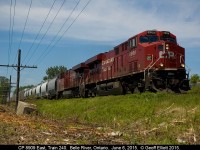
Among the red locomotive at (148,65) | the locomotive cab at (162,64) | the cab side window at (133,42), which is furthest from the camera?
the cab side window at (133,42)

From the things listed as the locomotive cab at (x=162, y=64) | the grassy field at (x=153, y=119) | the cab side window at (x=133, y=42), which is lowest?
the grassy field at (x=153, y=119)

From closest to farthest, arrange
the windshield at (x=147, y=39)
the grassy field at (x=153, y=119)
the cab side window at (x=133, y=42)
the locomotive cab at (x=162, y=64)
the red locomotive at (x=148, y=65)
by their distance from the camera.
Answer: the grassy field at (x=153, y=119)
the locomotive cab at (x=162, y=64)
the red locomotive at (x=148, y=65)
the windshield at (x=147, y=39)
the cab side window at (x=133, y=42)

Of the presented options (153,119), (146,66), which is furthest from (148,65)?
(153,119)

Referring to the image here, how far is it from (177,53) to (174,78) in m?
1.77

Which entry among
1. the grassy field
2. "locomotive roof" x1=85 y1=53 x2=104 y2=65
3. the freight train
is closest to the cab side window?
the freight train

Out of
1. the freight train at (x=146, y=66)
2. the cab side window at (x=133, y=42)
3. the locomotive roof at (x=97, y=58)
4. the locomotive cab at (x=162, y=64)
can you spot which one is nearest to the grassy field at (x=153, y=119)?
the locomotive cab at (x=162, y=64)

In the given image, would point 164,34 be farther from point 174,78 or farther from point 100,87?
point 100,87

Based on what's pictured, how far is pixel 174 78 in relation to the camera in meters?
21.4

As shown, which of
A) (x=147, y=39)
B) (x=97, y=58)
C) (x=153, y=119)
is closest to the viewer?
(x=153, y=119)

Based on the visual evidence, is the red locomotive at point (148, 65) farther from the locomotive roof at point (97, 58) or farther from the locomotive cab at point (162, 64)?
the locomotive roof at point (97, 58)

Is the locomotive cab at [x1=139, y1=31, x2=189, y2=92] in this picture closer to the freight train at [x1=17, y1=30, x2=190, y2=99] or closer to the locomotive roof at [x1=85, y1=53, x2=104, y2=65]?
the freight train at [x1=17, y1=30, x2=190, y2=99]

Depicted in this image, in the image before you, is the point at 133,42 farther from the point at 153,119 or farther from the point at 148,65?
the point at 153,119

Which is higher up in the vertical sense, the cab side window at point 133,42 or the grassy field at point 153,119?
the cab side window at point 133,42

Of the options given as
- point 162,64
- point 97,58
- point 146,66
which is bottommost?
point 146,66
